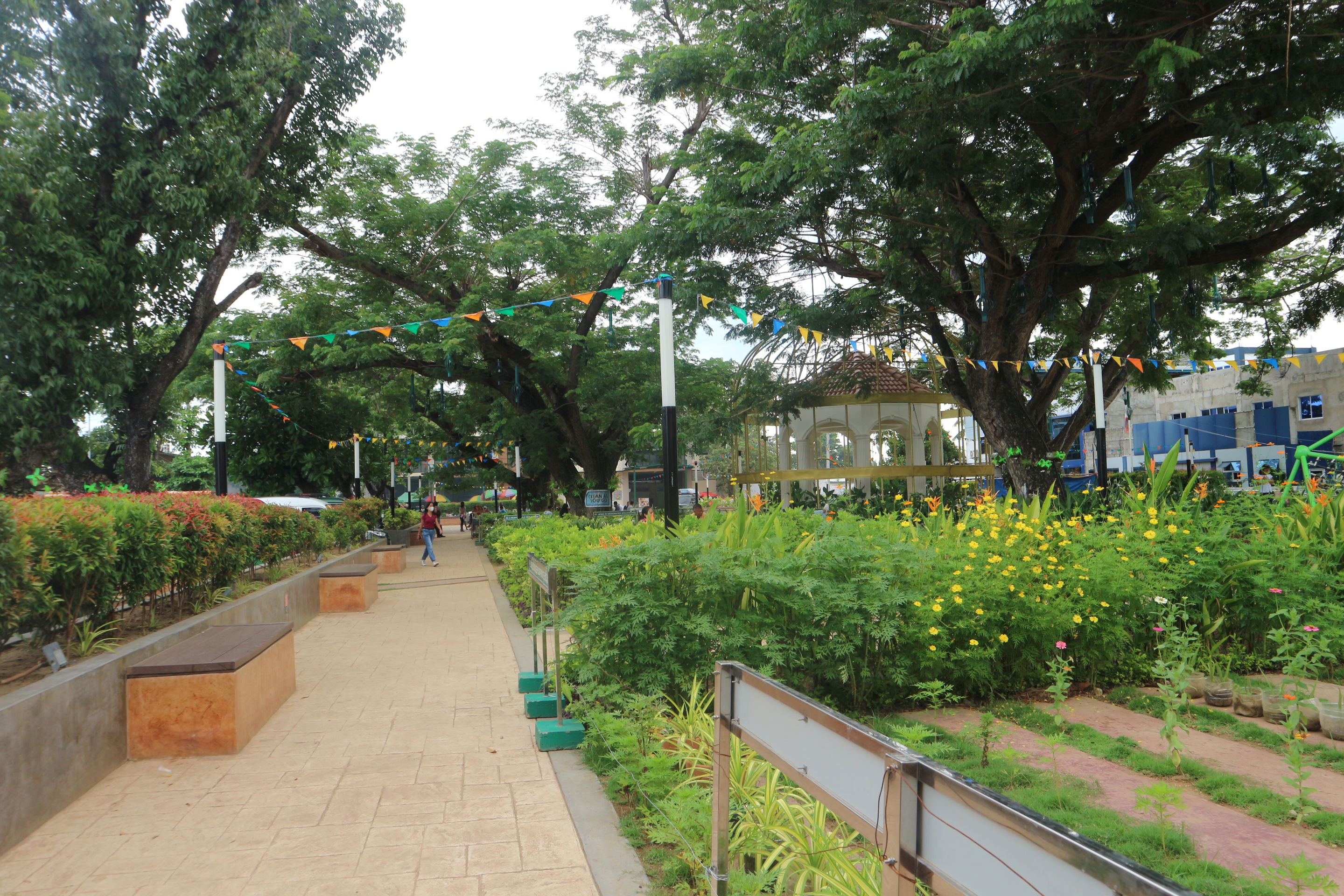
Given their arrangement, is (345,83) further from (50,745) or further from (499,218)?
(50,745)

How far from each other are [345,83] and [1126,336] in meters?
17.8

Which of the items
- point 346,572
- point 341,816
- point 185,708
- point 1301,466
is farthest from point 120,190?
point 1301,466

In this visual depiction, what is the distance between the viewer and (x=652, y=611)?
4926 millimetres

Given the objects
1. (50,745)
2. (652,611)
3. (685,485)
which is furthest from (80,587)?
(685,485)

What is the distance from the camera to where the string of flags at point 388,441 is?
1030 inches

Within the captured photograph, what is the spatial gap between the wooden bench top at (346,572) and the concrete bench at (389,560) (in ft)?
18.9

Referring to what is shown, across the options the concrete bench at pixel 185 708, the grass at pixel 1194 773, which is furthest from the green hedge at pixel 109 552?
the grass at pixel 1194 773

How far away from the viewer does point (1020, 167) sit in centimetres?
1445

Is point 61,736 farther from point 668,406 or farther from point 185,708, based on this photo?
point 668,406

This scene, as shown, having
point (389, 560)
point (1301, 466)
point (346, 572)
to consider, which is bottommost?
point (389, 560)

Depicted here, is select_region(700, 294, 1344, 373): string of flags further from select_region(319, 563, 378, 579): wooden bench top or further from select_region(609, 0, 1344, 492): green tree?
select_region(319, 563, 378, 579): wooden bench top

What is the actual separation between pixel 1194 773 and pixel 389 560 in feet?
57.6


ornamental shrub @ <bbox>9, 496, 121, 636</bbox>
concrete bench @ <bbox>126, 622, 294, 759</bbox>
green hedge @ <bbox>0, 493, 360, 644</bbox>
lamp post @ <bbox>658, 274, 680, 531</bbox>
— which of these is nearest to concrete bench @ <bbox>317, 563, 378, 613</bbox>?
green hedge @ <bbox>0, 493, 360, 644</bbox>

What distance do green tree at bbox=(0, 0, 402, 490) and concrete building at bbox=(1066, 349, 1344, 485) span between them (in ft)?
79.4
